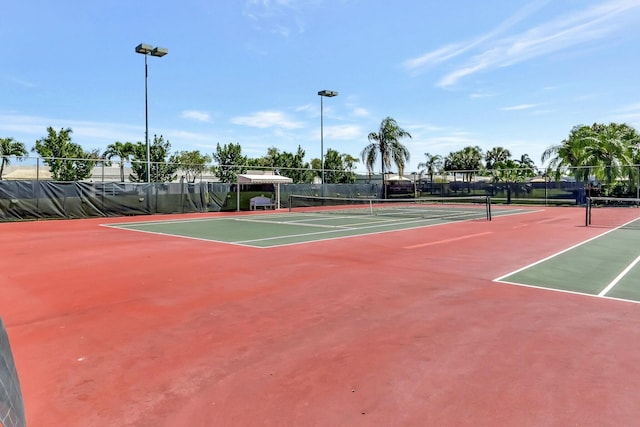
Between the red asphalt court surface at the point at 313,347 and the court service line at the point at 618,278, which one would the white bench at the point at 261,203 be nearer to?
the red asphalt court surface at the point at 313,347

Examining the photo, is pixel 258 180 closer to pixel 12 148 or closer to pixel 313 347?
pixel 313 347

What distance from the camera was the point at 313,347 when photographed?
412 cm

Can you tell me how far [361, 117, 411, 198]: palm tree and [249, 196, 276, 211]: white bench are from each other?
1335 centimetres

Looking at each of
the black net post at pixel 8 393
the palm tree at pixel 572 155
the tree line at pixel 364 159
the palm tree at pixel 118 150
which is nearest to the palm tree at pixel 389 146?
the tree line at pixel 364 159

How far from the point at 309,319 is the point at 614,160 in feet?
105

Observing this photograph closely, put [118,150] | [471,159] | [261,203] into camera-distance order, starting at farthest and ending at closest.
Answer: [471,159] < [118,150] < [261,203]

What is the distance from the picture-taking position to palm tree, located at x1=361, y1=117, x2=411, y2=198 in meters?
38.1

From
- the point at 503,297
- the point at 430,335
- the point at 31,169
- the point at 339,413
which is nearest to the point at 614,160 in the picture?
the point at 503,297

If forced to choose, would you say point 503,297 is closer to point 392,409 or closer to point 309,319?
point 309,319

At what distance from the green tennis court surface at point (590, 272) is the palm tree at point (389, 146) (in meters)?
28.1

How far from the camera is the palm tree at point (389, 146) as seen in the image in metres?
38.1

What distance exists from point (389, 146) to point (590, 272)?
31477mm

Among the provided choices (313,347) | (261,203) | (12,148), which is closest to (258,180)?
(261,203)

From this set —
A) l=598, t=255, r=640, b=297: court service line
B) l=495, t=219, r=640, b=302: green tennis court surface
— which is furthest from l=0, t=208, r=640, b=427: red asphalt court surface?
l=598, t=255, r=640, b=297: court service line
